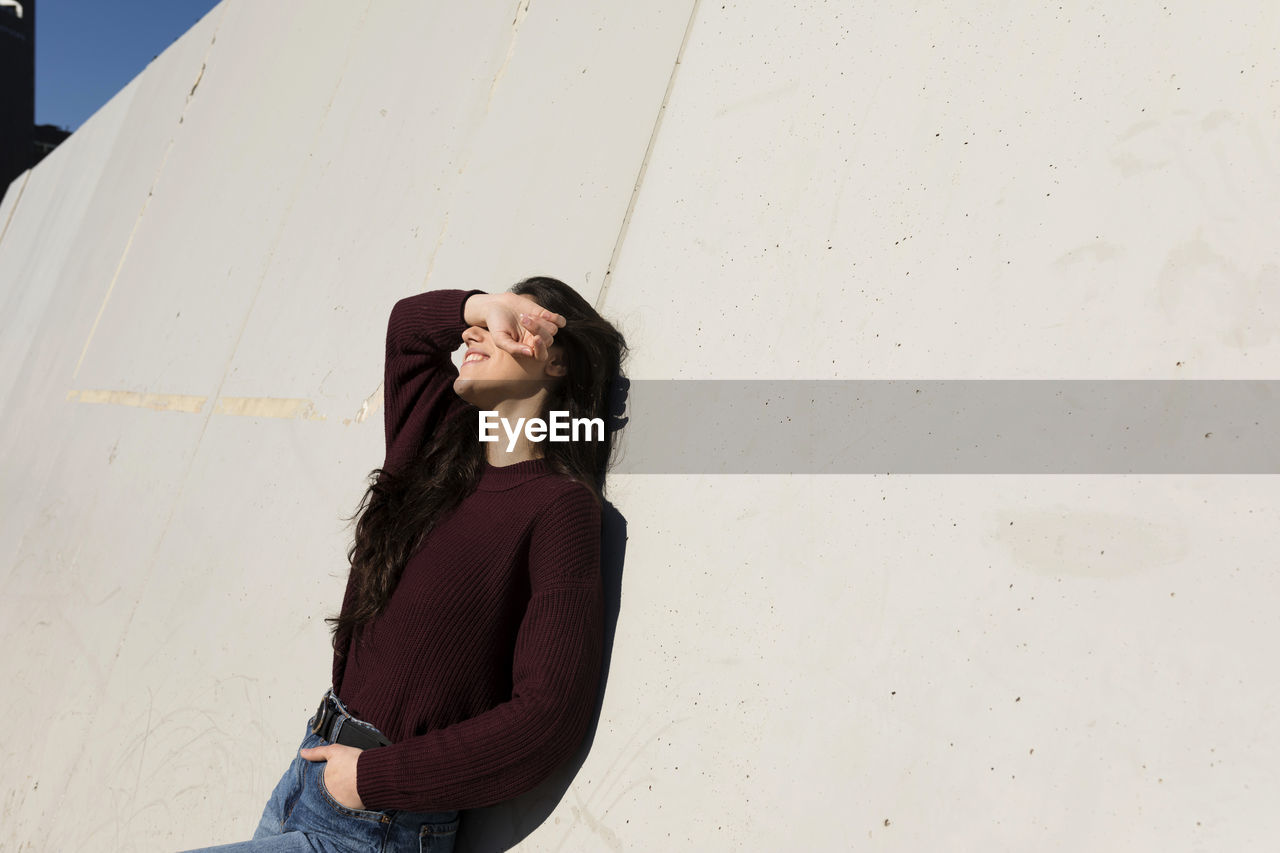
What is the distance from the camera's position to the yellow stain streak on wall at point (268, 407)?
9.88ft

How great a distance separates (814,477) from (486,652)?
26.9 inches

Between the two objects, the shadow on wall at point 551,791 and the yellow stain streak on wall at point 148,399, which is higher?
the shadow on wall at point 551,791

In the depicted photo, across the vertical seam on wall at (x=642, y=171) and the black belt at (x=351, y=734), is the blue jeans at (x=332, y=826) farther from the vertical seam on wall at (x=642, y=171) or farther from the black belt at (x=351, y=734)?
the vertical seam on wall at (x=642, y=171)

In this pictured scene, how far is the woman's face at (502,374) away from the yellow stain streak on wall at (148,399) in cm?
212

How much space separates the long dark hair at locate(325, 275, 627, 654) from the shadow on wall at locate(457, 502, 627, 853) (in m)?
0.12

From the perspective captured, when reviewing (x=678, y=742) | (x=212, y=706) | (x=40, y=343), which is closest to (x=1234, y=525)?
(x=678, y=742)

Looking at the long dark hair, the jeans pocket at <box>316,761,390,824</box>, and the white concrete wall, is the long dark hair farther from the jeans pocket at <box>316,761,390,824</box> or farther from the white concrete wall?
the jeans pocket at <box>316,761,390,824</box>

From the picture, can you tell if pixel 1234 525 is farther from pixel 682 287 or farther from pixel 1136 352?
pixel 682 287

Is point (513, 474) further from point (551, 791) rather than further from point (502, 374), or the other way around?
point (551, 791)

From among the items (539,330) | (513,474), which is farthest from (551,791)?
(539,330)

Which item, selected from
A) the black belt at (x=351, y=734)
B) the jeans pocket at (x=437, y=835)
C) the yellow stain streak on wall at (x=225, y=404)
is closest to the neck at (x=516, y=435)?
the black belt at (x=351, y=734)

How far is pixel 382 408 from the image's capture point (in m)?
2.67

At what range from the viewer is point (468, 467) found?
2.04m

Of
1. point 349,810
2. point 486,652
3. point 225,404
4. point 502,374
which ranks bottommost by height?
point 225,404
